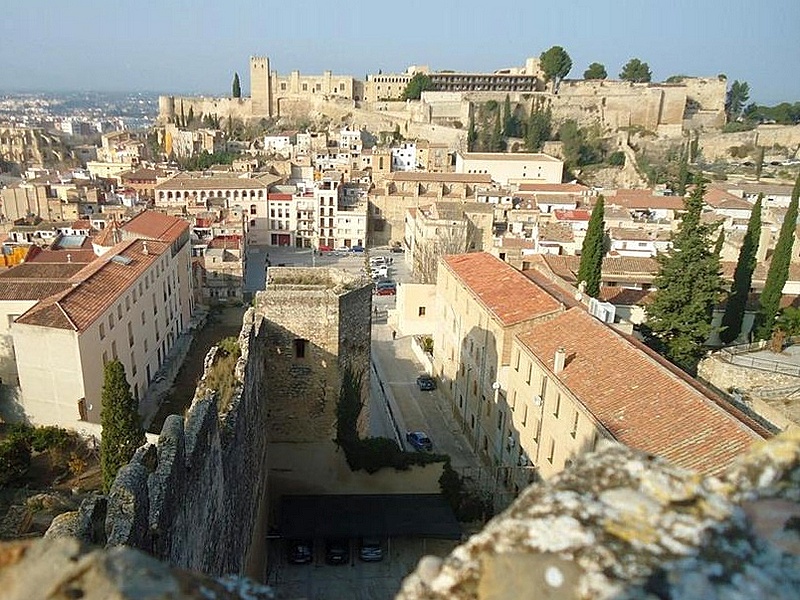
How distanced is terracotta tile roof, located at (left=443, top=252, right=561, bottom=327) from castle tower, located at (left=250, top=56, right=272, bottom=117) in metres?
95.1

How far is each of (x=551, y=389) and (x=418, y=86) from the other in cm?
9160

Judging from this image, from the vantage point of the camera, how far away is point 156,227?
3500 centimetres

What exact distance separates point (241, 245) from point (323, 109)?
6396cm

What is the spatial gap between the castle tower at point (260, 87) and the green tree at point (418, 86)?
26611 millimetres

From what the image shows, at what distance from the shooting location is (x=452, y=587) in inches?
84.2

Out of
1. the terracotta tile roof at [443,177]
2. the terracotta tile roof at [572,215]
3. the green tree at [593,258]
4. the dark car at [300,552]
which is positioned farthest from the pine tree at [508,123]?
the dark car at [300,552]

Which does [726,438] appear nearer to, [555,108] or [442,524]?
[442,524]

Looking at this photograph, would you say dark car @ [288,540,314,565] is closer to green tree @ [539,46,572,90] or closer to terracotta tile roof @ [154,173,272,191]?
terracotta tile roof @ [154,173,272,191]

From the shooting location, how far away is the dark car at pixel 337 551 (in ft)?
48.8

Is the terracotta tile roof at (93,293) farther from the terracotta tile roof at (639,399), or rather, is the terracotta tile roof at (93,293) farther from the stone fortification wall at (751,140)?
the stone fortification wall at (751,140)

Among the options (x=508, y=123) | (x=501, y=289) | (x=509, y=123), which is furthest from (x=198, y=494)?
(x=509, y=123)

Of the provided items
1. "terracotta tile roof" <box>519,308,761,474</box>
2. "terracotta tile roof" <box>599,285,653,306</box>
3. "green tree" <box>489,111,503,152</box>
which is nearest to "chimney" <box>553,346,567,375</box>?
"terracotta tile roof" <box>519,308,761,474</box>

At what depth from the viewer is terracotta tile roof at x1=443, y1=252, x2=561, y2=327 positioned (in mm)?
18766

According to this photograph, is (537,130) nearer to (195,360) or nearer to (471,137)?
(471,137)
